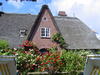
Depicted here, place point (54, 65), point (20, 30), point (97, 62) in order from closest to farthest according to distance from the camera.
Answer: point (97, 62)
point (54, 65)
point (20, 30)

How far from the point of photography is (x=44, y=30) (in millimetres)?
28547

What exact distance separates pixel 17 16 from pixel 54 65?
79.0 ft

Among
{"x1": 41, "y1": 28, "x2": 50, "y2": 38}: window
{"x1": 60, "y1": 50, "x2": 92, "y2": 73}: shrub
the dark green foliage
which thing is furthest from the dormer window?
{"x1": 60, "y1": 50, "x2": 92, "y2": 73}: shrub

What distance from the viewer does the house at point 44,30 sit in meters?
28.1

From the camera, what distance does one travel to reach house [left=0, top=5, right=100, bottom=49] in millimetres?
28094

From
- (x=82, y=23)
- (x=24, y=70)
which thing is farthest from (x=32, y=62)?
(x=82, y=23)

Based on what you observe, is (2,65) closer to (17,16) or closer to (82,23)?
(17,16)

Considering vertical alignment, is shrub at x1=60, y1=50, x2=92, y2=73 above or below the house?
below

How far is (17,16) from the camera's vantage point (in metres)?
33.0

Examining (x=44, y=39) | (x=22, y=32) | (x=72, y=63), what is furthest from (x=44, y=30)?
(x=72, y=63)

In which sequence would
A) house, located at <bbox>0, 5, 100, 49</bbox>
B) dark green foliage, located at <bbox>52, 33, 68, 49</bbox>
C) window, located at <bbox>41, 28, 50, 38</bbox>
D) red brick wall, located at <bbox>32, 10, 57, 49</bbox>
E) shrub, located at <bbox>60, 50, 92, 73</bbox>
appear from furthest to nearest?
window, located at <bbox>41, 28, 50, 38</bbox> < house, located at <bbox>0, 5, 100, 49</bbox> < red brick wall, located at <bbox>32, 10, 57, 49</bbox> < dark green foliage, located at <bbox>52, 33, 68, 49</bbox> < shrub, located at <bbox>60, 50, 92, 73</bbox>

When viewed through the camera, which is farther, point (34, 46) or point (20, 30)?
point (20, 30)

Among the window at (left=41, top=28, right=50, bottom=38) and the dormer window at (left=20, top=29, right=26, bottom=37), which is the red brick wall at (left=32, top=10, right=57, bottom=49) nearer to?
the window at (left=41, top=28, right=50, bottom=38)

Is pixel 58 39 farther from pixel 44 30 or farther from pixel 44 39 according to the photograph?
pixel 44 30
